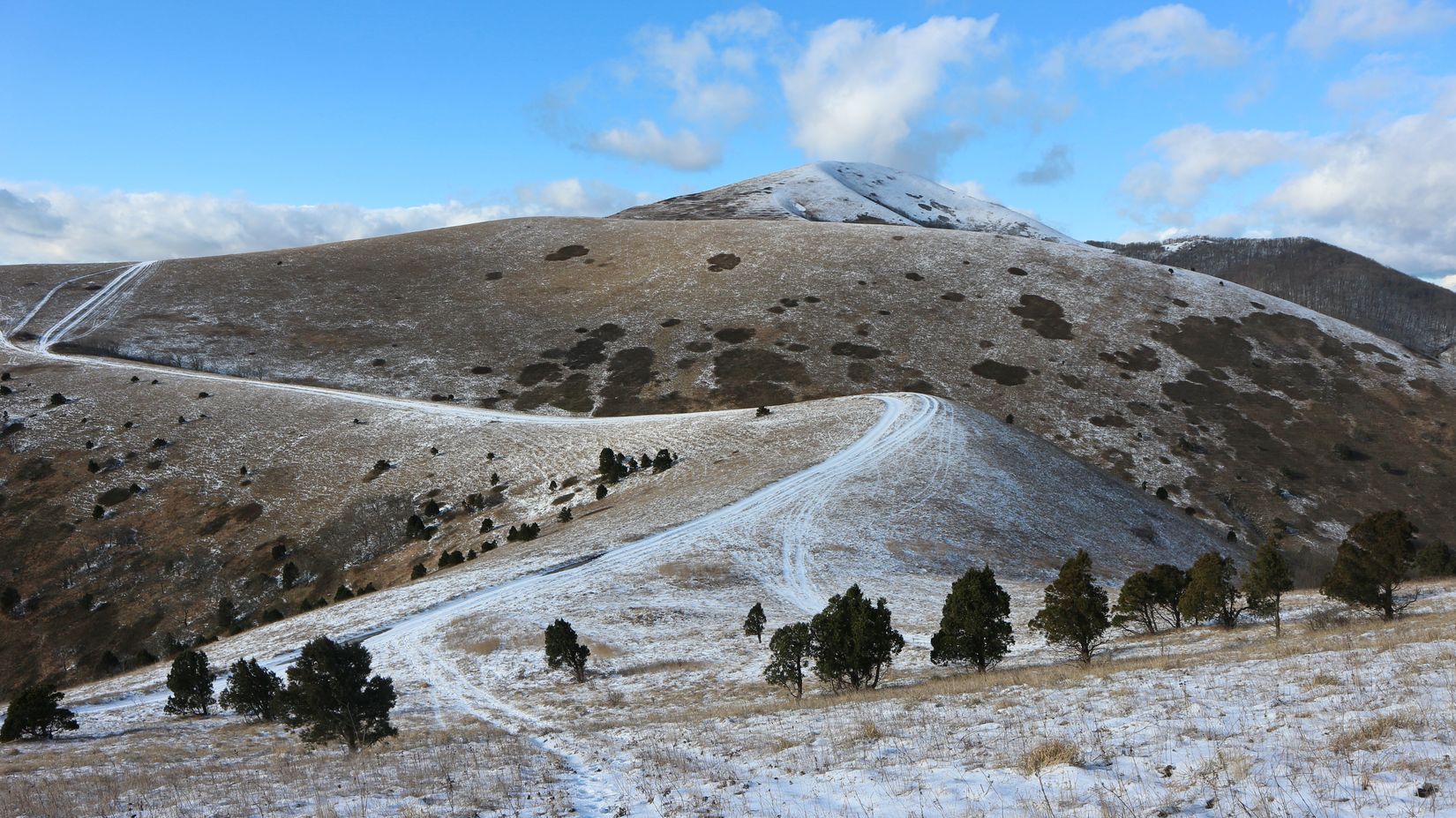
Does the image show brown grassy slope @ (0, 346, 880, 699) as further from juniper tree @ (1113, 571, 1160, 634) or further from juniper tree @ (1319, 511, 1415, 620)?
juniper tree @ (1319, 511, 1415, 620)

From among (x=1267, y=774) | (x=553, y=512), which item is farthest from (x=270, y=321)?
(x=1267, y=774)

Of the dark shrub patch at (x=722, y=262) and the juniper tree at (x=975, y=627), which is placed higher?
the dark shrub patch at (x=722, y=262)

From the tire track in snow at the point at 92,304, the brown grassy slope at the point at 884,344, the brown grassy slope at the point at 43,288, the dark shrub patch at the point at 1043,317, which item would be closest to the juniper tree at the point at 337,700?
the brown grassy slope at the point at 884,344

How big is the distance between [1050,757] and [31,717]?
26.5 meters

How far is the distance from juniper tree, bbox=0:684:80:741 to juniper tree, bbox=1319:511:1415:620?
37001 millimetres

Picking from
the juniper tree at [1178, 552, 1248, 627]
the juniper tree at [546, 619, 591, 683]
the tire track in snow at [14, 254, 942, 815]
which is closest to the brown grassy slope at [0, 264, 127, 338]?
the tire track in snow at [14, 254, 942, 815]

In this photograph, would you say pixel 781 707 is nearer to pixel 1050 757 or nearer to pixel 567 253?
pixel 1050 757

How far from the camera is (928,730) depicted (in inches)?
519

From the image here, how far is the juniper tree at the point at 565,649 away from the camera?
26203 mm

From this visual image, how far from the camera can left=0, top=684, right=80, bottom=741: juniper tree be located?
21.1 meters

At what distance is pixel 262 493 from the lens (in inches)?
2363

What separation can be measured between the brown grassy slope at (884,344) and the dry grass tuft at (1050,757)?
68469 mm

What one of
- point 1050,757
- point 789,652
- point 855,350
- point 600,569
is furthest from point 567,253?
point 1050,757

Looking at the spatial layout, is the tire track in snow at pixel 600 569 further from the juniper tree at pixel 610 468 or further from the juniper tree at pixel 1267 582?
the juniper tree at pixel 1267 582
